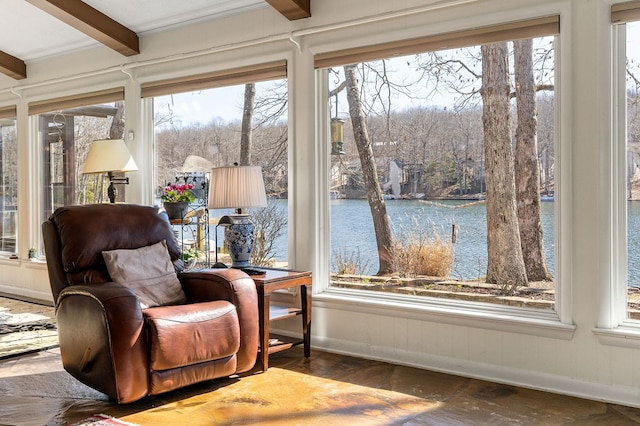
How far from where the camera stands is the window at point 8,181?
6.62m

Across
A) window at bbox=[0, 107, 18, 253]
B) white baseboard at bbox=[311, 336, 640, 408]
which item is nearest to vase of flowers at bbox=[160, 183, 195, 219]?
white baseboard at bbox=[311, 336, 640, 408]

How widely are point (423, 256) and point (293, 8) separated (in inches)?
75.9

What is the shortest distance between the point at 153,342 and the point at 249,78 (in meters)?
2.35

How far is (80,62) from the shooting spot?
18.8 ft

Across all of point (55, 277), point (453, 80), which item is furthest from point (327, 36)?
point (55, 277)

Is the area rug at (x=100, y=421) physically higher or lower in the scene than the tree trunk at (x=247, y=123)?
lower

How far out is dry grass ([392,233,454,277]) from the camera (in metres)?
3.82

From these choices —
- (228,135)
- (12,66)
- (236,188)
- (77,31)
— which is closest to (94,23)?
(77,31)

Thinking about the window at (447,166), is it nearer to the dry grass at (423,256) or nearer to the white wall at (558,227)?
the dry grass at (423,256)

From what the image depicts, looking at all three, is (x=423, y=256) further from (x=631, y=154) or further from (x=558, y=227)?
(x=631, y=154)

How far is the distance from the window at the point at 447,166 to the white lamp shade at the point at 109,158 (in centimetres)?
184

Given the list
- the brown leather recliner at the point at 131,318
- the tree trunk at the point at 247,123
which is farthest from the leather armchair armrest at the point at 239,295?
the tree trunk at the point at 247,123

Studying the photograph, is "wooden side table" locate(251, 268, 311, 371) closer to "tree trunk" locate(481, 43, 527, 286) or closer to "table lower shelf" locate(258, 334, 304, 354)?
"table lower shelf" locate(258, 334, 304, 354)

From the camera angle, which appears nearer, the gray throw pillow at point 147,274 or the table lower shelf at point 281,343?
the gray throw pillow at point 147,274
